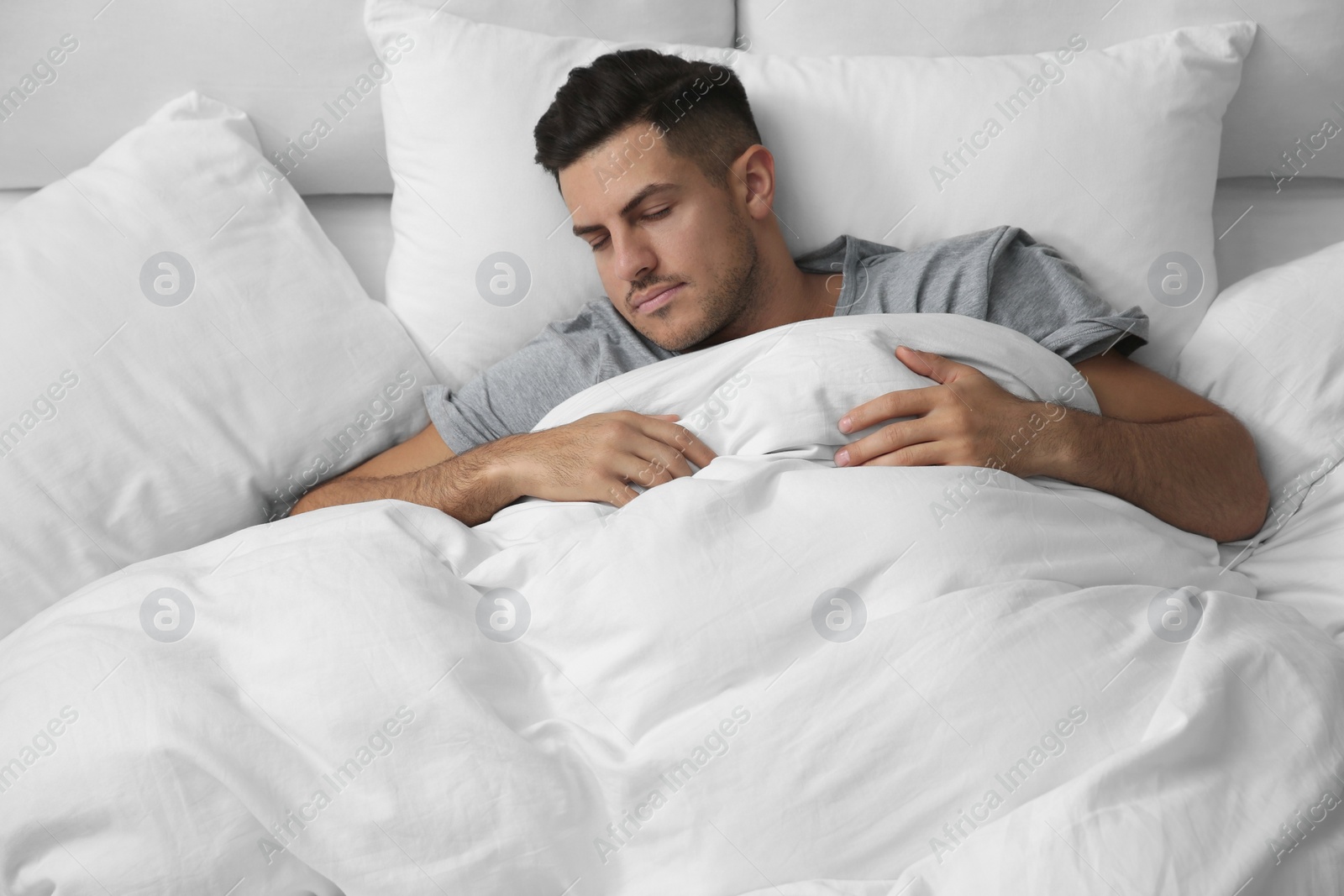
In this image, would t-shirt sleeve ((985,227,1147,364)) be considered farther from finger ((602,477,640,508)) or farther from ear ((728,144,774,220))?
finger ((602,477,640,508))

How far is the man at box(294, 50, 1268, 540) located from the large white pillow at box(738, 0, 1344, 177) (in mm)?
228

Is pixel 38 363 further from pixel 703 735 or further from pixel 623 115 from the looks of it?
pixel 703 735

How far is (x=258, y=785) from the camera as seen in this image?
0.82m

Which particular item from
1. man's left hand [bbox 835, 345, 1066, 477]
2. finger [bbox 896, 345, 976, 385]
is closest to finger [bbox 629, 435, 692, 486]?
man's left hand [bbox 835, 345, 1066, 477]

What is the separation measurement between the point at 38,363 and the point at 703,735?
0.96 metres

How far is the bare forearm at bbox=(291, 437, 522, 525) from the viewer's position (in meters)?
1.21

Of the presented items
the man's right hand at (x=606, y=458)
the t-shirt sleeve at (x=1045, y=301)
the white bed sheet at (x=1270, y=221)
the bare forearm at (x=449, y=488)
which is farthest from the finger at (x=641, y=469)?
the white bed sheet at (x=1270, y=221)

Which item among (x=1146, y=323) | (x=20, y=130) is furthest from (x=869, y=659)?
(x=20, y=130)

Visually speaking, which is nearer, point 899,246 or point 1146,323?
point 1146,323

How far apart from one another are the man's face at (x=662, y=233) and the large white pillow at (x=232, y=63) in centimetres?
29

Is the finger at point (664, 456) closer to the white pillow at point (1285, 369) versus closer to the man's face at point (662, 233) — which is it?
the man's face at point (662, 233)

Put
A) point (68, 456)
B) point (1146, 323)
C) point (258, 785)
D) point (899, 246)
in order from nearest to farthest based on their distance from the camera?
point (258, 785)
point (68, 456)
point (1146, 323)
point (899, 246)

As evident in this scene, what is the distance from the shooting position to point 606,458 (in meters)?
1.10

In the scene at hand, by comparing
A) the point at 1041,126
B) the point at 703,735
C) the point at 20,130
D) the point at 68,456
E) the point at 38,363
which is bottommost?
the point at 703,735
